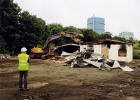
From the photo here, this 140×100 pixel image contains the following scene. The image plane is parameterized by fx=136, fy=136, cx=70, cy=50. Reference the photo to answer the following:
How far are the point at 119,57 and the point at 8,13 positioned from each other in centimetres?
2304

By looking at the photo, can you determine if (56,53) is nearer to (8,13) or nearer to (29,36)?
(29,36)

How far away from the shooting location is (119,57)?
812 inches

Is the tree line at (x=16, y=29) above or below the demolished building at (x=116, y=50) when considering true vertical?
above

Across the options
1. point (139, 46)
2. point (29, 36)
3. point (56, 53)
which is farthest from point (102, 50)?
point (29, 36)

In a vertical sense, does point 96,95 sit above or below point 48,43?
below

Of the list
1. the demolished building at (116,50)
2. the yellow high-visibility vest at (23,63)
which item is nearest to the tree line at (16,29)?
the demolished building at (116,50)

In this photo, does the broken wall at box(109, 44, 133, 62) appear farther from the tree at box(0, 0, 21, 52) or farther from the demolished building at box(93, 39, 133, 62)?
the tree at box(0, 0, 21, 52)

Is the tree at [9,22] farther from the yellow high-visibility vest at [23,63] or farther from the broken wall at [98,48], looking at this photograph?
the yellow high-visibility vest at [23,63]

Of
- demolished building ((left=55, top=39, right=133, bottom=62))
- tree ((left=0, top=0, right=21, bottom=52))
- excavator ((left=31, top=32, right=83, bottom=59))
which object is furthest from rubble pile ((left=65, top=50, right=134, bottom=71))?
tree ((left=0, top=0, right=21, bottom=52))

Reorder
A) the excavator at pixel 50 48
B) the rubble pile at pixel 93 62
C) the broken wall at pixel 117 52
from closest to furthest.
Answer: the rubble pile at pixel 93 62, the broken wall at pixel 117 52, the excavator at pixel 50 48

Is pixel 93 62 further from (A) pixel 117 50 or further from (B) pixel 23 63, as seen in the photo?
(B) pixel 23 63

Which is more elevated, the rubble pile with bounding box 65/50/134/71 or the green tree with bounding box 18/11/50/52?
the green tree with bounding box 18/11/50/52

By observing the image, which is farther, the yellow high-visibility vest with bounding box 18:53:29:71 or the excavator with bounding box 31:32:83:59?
the excavator with bounding box 31:32:83:59

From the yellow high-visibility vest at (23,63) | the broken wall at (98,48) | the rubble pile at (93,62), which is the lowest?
the rubble pile at (93,62)
